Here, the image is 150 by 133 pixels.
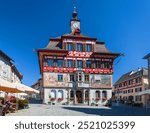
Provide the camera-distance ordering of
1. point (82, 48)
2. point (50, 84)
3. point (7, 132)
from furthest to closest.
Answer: point (50, 84) → point (82, 48) → point (7, 132)

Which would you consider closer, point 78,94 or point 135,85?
point 135,85

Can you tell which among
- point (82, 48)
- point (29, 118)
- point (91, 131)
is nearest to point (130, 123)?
point (91, 131)

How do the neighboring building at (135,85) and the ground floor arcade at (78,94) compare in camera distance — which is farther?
the ground floor arcade at (78,94)

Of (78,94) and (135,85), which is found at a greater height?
(135,85)

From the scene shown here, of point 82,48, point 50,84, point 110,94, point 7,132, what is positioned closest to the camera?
point 7,132

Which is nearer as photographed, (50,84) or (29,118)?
(29,118)

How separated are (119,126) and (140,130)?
0.25 meters

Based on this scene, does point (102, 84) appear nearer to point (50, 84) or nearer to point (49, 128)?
point (50, 84)

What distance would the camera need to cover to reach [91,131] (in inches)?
127

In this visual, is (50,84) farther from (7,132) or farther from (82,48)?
(7,132)

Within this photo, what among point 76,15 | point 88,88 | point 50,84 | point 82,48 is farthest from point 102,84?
point 76,15

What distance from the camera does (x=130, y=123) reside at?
345 centimetres

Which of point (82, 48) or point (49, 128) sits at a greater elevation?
point (82, 48)

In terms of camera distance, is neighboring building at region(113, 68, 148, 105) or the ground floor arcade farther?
the ground floor arcade
